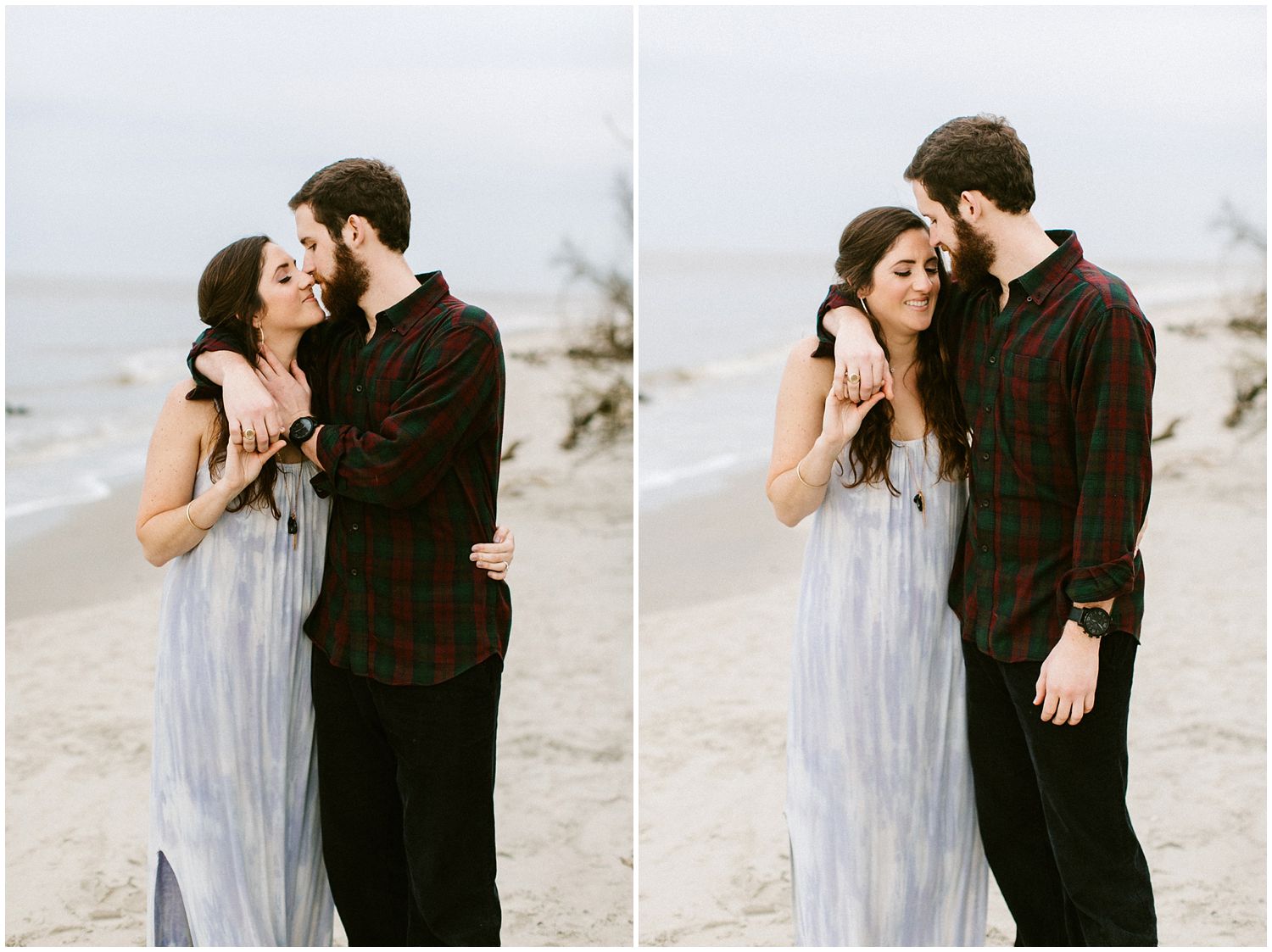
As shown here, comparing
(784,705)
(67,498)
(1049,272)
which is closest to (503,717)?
(784,705)

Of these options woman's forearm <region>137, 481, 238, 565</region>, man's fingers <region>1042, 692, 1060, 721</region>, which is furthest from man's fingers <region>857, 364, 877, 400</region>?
woman's forearm <region>137, 481, 238, 565</region>

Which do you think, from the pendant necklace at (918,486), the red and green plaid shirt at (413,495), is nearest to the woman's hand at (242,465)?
the red and green plaid shirt at (413,495)

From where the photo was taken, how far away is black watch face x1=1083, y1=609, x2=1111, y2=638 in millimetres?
2459

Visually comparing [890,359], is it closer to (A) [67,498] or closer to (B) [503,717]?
(B) [503,717]

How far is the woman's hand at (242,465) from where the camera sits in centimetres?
264

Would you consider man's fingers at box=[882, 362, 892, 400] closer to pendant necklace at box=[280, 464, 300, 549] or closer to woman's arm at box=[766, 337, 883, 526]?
woman's arm at box=[766, 337, 883, 526]

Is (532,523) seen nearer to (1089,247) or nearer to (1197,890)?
(1197,890)

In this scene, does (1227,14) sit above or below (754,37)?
below

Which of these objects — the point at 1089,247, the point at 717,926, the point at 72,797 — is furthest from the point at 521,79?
the point at 1089,247

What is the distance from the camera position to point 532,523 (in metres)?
9.81

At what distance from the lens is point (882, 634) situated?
9.25 ft

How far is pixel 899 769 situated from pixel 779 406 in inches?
33.8

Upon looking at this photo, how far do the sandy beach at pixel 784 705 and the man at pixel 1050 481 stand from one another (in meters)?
1.74

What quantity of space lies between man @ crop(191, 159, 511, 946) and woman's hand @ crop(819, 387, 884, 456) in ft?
2.34
